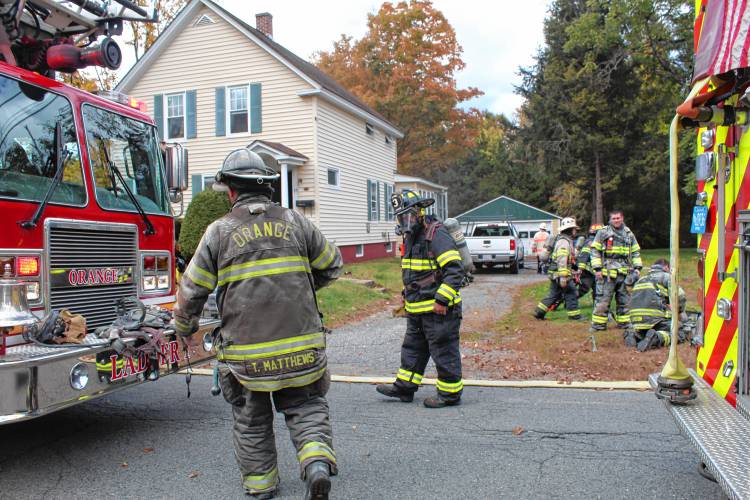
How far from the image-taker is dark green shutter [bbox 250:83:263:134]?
18.2 m

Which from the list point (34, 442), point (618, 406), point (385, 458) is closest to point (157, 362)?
point (34, 442)

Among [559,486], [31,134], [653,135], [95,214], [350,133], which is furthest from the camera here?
[653,135]

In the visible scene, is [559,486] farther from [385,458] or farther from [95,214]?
[95,214]

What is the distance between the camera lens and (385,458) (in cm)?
394

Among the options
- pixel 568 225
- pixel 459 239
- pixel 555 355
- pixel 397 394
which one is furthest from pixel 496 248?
pixel 397 394

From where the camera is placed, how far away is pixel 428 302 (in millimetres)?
5059

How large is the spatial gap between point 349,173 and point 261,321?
57.8ft

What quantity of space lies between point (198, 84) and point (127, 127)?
14400 mm

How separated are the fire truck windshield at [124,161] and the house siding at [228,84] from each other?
12.6 meters

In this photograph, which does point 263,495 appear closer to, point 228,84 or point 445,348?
point 445,348

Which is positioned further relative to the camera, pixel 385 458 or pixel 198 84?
pixel 198 84

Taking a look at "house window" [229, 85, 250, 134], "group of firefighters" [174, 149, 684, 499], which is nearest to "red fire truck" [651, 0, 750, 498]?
"group of firefighters" [174, 149, 684, 499]

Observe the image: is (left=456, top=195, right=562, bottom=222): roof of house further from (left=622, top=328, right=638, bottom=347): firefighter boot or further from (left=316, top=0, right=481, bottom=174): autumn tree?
(left=622, top=328, right=638, bottom=347): firefighter boot

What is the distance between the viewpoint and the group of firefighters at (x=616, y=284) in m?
Answer: 7.03
